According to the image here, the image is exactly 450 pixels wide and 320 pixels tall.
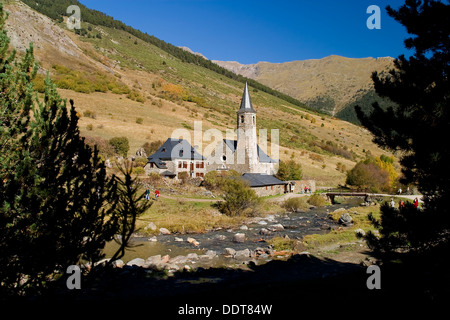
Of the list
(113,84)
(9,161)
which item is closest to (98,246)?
(9,161)

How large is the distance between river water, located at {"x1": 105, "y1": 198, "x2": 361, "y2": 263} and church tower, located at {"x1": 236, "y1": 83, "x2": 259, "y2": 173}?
751 inches

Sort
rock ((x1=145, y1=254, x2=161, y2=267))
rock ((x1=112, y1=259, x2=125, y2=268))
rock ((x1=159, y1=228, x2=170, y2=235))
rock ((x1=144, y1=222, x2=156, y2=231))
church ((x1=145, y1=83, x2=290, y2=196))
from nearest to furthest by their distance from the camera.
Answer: rock ((x1=112, y1=259, x2=125, y2=268))
rock ((x1=145, y1=254, x2=161, y2=267))
rock ((x1=159, y1=228, x2=170, y2=235))
rock ((x1=144, y1=222, x2=156, y2=231))
church ((x1=145, y1=83, x2=290, y2=196))

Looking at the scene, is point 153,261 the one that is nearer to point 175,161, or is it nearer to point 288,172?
point 175,161

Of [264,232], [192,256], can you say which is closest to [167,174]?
[264,232]

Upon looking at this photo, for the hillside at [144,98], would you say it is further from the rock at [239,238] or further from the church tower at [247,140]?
the rock at [239,238]

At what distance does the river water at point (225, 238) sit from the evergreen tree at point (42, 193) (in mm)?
7902

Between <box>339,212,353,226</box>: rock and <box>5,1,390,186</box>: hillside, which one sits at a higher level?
<box>5,1,390,186</box>: hillside

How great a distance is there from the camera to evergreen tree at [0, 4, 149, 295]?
567cm

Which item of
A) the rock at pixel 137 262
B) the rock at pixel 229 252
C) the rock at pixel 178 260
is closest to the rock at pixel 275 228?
the rock at pixel 229 252

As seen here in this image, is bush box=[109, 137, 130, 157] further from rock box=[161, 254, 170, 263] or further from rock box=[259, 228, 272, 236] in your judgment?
rock box=[161, 254, 170, 263]

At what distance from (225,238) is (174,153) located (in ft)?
84.3

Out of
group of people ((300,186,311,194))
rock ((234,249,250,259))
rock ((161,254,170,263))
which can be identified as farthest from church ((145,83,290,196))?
rock ((161,254,170,263))

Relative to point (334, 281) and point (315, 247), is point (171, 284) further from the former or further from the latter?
point (315, 247)

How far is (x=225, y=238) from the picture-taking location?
21.7 m
